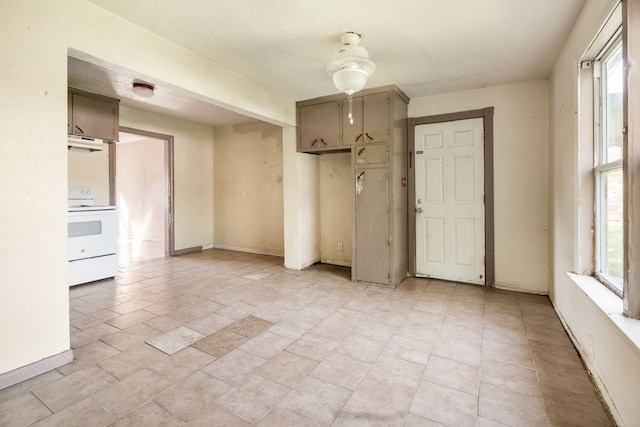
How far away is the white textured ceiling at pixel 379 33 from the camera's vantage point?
2205 millimetres

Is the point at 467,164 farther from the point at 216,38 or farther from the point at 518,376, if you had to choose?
the point at 216,38

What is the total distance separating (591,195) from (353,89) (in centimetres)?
204

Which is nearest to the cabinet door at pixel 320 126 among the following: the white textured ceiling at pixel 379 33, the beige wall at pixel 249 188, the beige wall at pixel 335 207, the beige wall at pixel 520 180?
the beige wall at pixel 335 207

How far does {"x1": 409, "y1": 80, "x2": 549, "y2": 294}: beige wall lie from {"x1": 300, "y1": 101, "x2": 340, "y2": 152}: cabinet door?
1.74 m

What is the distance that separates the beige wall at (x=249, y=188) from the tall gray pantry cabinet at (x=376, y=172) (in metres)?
1.93

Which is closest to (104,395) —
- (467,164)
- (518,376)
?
(518,376)

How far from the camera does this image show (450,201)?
404cm

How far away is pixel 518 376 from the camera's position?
1.94 metres

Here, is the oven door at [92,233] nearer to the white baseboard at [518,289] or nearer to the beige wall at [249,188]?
the beige wall at [249,188]

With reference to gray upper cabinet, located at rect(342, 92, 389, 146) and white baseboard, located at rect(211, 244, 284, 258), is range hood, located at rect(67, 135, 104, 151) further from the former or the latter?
gray upper cabinet, located at rect(342, 92, 389, 146)

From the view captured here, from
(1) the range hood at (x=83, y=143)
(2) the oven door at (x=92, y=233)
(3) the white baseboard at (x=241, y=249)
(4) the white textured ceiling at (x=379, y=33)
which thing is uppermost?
(4) the white textured ceiling at (x=379, y=33)

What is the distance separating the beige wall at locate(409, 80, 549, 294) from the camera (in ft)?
11.6

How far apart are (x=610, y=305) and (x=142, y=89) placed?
4.97 m

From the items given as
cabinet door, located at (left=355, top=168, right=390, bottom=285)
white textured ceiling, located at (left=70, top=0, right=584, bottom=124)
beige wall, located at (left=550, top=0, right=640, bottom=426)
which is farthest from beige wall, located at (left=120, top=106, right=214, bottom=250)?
beige wall, located at (left=550, top=0, right=640, bottom=426)
